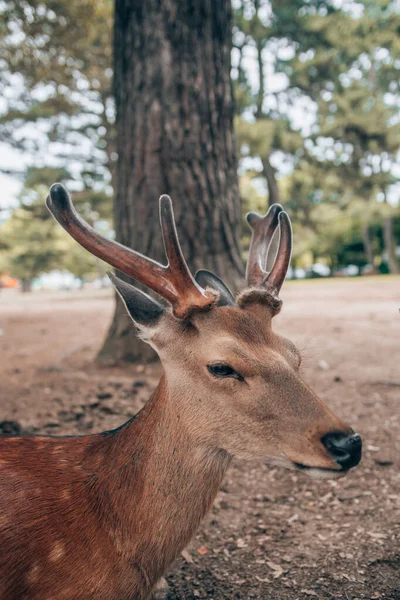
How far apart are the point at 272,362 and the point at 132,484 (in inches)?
32.8

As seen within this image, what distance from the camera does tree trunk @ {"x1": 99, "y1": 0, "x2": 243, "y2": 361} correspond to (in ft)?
16.1

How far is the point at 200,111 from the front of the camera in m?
4.94

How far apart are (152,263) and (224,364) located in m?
0.56

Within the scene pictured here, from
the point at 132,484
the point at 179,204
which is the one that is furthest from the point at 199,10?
the point at 132,484

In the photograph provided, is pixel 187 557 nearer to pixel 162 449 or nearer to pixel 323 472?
pixel 162 449

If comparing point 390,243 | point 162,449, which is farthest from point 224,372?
point 390,243

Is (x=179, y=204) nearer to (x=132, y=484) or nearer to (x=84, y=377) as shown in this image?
(x=84, y=377)

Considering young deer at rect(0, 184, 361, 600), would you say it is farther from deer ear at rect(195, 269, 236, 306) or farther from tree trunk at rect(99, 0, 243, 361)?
tree trunk at rect(99, 0, 243, 361)

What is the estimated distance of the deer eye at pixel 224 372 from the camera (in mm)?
2139

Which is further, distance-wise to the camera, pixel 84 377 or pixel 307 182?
pixel 307 182

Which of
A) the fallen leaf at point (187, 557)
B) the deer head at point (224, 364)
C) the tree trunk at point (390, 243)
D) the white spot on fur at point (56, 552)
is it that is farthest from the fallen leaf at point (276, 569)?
the tree trunk at point (390, 243)

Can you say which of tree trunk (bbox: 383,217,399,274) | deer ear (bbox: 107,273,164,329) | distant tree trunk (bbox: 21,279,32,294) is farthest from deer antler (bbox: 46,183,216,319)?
distant tree trunk (bbox: 21,279,32,294)

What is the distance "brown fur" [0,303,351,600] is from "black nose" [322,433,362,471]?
0.12ft

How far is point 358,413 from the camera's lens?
4.27m
